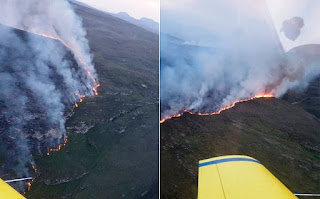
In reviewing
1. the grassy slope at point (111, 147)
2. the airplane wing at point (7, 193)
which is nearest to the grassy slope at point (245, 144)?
the grassy slope at point (111, 147)

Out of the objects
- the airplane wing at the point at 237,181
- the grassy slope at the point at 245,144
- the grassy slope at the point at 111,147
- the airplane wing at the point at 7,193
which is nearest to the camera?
the airplane wing at the point at 7,193

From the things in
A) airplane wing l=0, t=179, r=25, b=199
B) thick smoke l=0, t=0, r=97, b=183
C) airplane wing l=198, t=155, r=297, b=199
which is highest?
airplane wing l=198, t=155, r=297, b=199

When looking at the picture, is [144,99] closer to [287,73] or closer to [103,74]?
[103,74]

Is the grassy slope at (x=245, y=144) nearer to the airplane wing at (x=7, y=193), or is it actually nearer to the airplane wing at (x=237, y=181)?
the airplane wing at (x=237, y=181)

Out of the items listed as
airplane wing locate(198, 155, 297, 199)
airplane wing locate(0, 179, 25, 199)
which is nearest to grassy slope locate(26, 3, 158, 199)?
airplane wing locate(198, 155, 297, 199)

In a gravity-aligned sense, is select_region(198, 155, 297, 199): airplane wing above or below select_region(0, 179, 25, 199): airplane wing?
above

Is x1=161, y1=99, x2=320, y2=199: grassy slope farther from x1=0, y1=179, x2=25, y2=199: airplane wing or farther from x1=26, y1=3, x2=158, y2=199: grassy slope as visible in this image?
x1=0, y1=179, x2=25, y2=199: airplane wing
